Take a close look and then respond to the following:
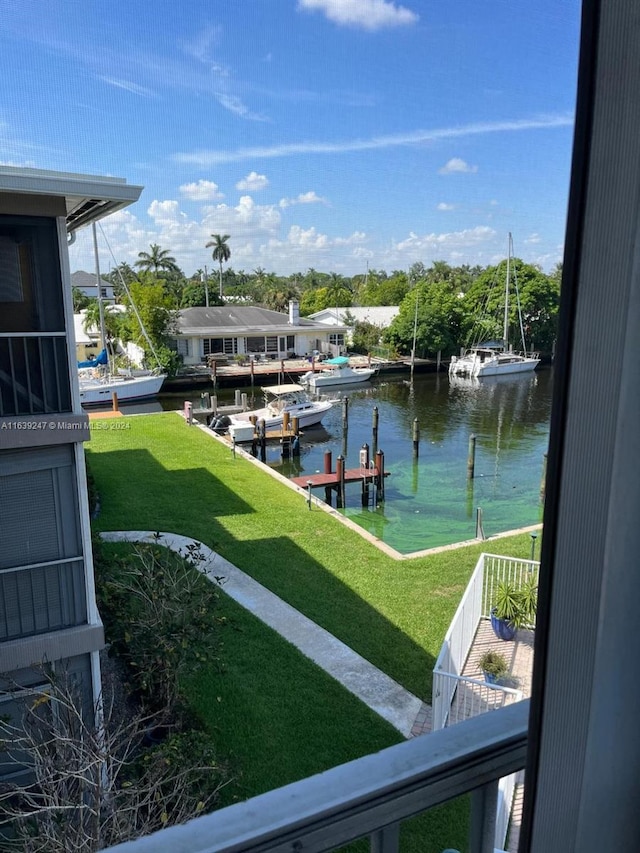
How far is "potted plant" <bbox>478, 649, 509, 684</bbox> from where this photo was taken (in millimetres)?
2689

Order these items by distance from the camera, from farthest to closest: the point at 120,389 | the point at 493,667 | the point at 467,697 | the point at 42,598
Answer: the point at 120,389 < the point at 493,667 < the point at 467,697 < the point at 42,598

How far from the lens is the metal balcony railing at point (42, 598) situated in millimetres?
2266

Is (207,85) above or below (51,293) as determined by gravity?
above

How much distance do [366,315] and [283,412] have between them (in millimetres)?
9354

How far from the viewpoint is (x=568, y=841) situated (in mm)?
397

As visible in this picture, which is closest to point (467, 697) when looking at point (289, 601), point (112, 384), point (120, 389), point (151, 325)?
point (289, 601)

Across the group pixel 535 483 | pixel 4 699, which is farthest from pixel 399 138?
pixel 535 483

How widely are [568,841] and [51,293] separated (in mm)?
2209

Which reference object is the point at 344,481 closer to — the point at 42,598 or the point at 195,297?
the point at 42,598

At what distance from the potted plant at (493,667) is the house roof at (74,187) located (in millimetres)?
2310

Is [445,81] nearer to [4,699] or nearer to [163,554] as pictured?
[4,699]

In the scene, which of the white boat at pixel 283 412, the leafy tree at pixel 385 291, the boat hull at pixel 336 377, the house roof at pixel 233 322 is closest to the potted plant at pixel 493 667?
the white boat at pixel 283 412

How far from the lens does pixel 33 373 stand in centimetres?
221

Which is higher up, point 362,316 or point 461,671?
point 362,316
